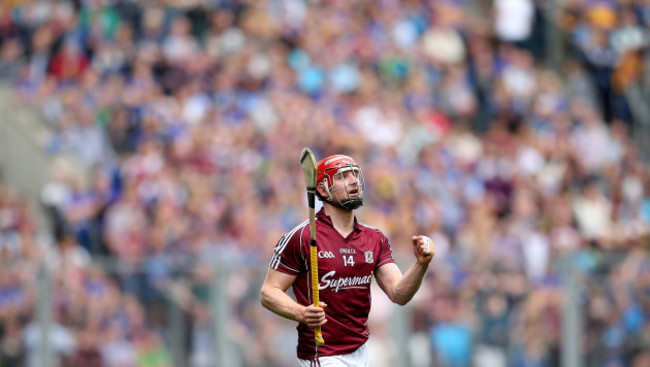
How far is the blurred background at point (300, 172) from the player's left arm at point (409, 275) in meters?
5.39

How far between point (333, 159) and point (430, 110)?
11.1 metres

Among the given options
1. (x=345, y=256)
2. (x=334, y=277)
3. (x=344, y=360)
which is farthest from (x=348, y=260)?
(x=344, y=360)

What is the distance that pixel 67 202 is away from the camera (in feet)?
53.6

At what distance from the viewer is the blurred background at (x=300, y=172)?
13617mm

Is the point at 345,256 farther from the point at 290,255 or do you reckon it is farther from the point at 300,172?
the point at 300,172

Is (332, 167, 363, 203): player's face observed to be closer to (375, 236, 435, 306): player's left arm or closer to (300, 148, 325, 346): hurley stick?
(300, 148, 325, 346): hurley stick

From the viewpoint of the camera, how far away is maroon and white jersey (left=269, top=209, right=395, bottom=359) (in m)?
7.72

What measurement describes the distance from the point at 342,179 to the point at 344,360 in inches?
46.9

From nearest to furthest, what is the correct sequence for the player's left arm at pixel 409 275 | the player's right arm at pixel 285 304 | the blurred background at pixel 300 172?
the player's right arm at pixel 285 304 < the player's left arm at pixel 409 275 < the blurred background at pixel 300 172

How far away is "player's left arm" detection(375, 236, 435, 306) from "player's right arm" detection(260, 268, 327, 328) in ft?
1.89

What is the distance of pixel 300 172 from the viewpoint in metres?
16.7

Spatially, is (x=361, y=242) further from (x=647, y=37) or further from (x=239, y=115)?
(x=647, y=37)

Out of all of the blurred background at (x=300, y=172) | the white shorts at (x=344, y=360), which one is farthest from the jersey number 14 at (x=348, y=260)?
the blurred background at (x=300, y=172)

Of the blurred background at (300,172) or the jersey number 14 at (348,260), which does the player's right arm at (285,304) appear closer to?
the jersey number 14 at (348,260)
